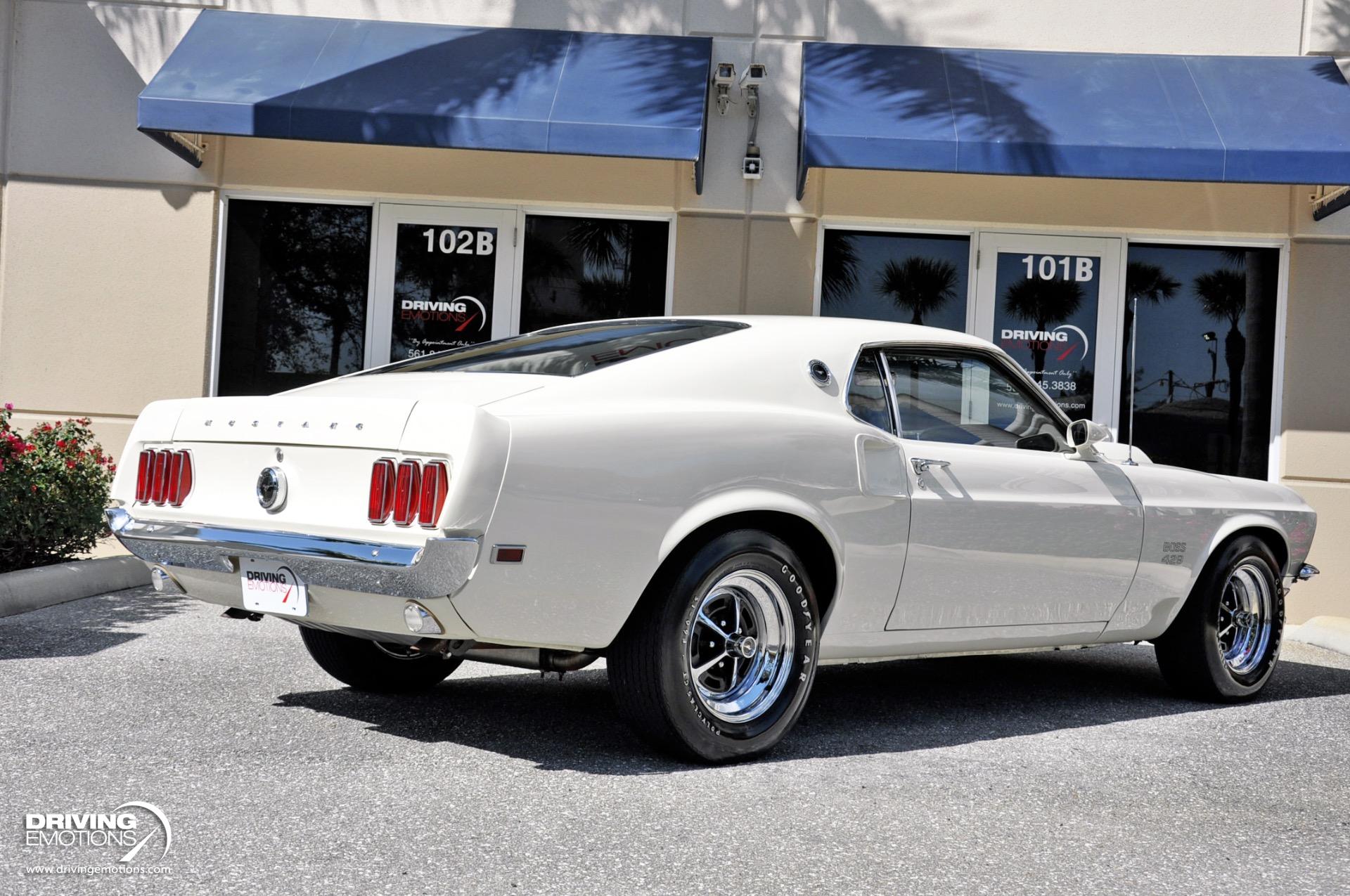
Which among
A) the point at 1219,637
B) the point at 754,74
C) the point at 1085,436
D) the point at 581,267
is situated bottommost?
the point at 1219,637

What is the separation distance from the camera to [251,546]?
3873 mm

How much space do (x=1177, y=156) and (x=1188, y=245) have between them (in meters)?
1.84

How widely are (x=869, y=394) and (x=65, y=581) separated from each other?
4.85 metres

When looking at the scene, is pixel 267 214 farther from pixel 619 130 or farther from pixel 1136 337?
pixel 1136 337

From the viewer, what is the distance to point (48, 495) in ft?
25.0

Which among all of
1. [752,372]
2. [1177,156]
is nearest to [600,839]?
[752,372]

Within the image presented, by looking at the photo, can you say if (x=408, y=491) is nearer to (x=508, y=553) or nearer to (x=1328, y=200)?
(x=508, y=553)

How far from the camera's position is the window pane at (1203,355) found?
10375 mm

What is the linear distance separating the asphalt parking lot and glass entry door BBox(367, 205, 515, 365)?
488 centimetres

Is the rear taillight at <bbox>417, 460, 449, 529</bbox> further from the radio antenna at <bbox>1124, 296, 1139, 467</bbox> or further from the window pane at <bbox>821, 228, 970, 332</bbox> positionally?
the radio antenna at <bbox>1124, 296, 1139, 467</bbox>

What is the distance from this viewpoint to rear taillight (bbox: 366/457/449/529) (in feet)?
11.7

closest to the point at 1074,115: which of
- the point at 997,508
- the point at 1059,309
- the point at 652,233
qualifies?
the point at 1059,309

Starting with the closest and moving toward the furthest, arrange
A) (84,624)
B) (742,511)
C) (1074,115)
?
(742,511) → (84,624) → (1074,115)

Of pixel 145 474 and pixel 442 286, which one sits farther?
pixel 442 286
